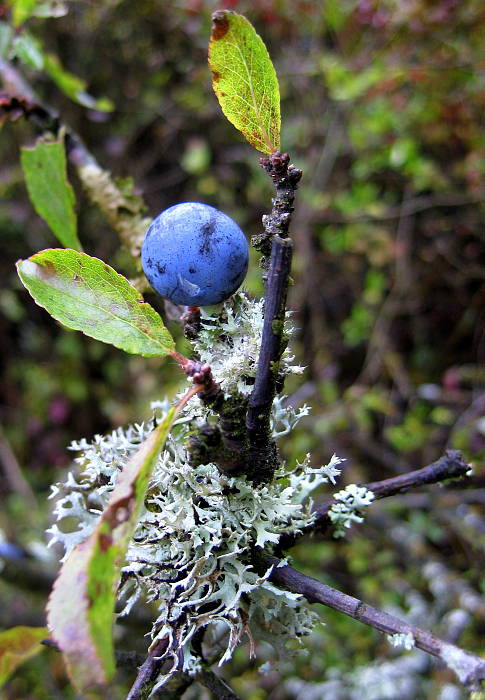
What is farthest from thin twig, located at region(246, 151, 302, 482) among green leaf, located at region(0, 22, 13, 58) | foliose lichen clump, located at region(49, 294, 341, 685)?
green leaf, located at region(0, 22, 13, 58)

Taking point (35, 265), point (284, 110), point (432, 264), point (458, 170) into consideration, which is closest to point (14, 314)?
point (284, 110)

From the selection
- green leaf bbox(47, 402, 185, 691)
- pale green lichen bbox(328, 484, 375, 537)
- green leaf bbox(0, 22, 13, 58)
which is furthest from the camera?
green leaf bbox(0, 22, 13, 58)

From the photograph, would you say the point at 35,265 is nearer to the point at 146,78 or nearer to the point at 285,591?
the point at 285,591

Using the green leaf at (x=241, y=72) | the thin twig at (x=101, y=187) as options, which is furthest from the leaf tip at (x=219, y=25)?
the thin twig at (x=101, y=187)

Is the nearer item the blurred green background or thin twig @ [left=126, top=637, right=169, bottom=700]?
thin twig @ [left=126, top=637, right=169, bottom=700]

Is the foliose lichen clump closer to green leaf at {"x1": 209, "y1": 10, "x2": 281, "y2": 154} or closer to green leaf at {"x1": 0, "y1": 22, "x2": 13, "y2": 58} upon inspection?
green leaf at {"x1": 209, "y1": 10, "x2": 281, "y2": 154}

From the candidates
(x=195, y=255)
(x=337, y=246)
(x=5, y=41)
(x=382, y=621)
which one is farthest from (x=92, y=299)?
(x=337, y=246)

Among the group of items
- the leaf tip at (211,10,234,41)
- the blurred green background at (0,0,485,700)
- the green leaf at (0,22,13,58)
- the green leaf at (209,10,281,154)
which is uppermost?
the green leaf at (0,22,13,58)
